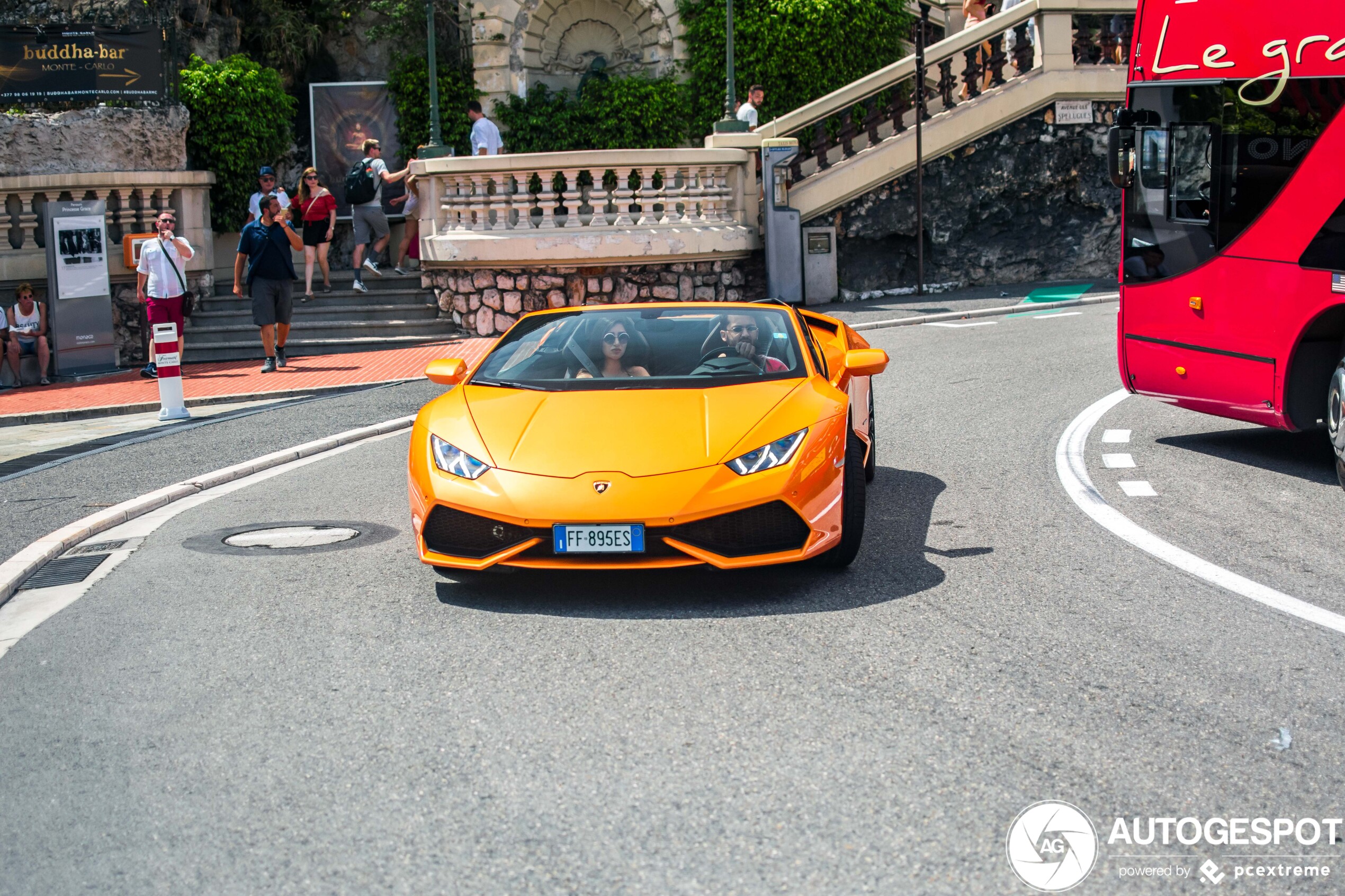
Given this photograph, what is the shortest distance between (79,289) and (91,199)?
75.4 inches

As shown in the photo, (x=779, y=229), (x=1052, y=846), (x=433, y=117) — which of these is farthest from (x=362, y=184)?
(x=1052, y=846)

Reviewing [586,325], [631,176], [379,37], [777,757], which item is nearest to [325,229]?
[631,176]

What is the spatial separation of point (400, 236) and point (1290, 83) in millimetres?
19391

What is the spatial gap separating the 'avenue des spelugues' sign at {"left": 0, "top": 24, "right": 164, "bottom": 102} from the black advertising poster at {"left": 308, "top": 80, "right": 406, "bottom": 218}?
636cm

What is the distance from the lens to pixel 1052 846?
3.73 m

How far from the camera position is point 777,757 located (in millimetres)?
4383

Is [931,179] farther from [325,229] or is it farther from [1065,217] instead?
[325,229]

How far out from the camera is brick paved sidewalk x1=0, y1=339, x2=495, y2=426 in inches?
617

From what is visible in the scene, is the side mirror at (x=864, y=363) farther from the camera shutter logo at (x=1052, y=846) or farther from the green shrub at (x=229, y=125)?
the green shrub at (x=229, y=125)

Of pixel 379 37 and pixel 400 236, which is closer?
pixel 400 236

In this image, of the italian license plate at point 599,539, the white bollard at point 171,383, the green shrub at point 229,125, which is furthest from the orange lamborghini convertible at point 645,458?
the green shrub at point 229,125

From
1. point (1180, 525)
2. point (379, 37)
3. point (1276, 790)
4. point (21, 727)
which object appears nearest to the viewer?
point (1276, 790)

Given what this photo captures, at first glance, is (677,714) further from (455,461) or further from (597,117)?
(597,117)

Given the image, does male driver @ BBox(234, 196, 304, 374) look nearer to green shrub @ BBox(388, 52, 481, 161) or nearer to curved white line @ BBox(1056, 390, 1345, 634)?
curved white line @ BBox(1056, 390, 1345, 634)
